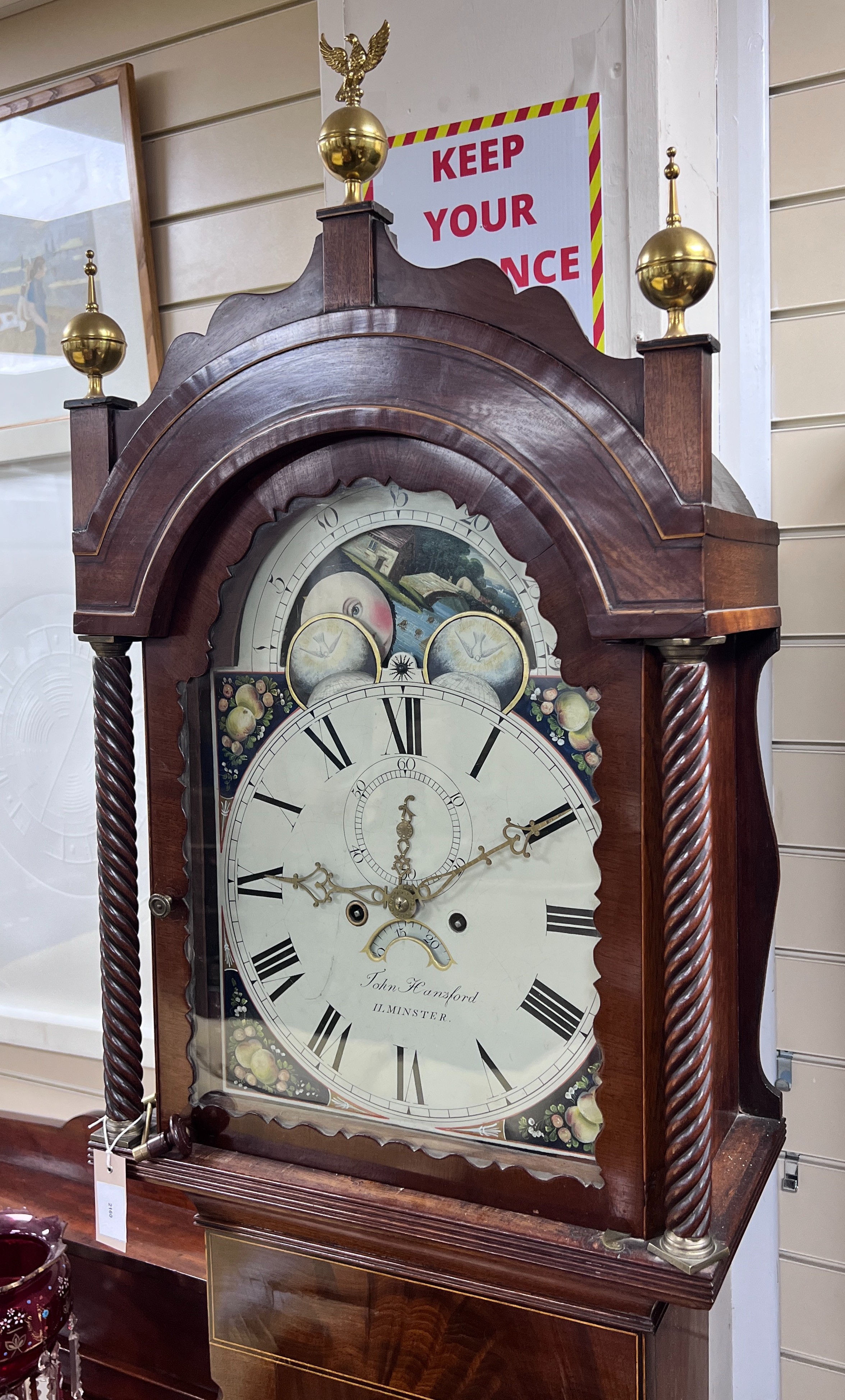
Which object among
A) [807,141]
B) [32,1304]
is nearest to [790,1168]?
[32,1304]

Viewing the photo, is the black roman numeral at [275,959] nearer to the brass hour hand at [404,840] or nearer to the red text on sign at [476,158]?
the brass hour hand at [404,840]

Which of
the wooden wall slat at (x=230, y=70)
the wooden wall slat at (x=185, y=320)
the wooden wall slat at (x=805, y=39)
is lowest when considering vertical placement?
the wooden wall slat at (x=185, y=320)

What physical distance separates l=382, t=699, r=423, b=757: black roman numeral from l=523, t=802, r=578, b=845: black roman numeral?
110 mm

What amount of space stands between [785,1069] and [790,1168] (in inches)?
4.7

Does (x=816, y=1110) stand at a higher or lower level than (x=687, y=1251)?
lower

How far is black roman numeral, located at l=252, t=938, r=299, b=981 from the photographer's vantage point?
3.10ft

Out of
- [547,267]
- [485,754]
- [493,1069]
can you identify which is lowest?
[493,1069]

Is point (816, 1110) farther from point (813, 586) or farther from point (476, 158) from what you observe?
point (476, 158)

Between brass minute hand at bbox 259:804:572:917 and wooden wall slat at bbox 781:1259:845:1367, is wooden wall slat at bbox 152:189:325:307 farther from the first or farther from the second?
wooden wall slat at bbox 781:1259:845:1367

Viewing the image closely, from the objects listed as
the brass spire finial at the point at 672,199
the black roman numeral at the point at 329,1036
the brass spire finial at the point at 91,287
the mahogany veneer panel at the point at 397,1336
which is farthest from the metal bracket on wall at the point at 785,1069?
the brass spire finial at the point at 91,287

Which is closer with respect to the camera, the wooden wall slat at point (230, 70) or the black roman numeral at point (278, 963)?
the black roman numeral at point (278, 963)

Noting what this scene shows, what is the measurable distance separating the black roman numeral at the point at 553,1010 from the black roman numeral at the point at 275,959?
21 cm

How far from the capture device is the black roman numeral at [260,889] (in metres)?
0.94

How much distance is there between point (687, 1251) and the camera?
0.78m
